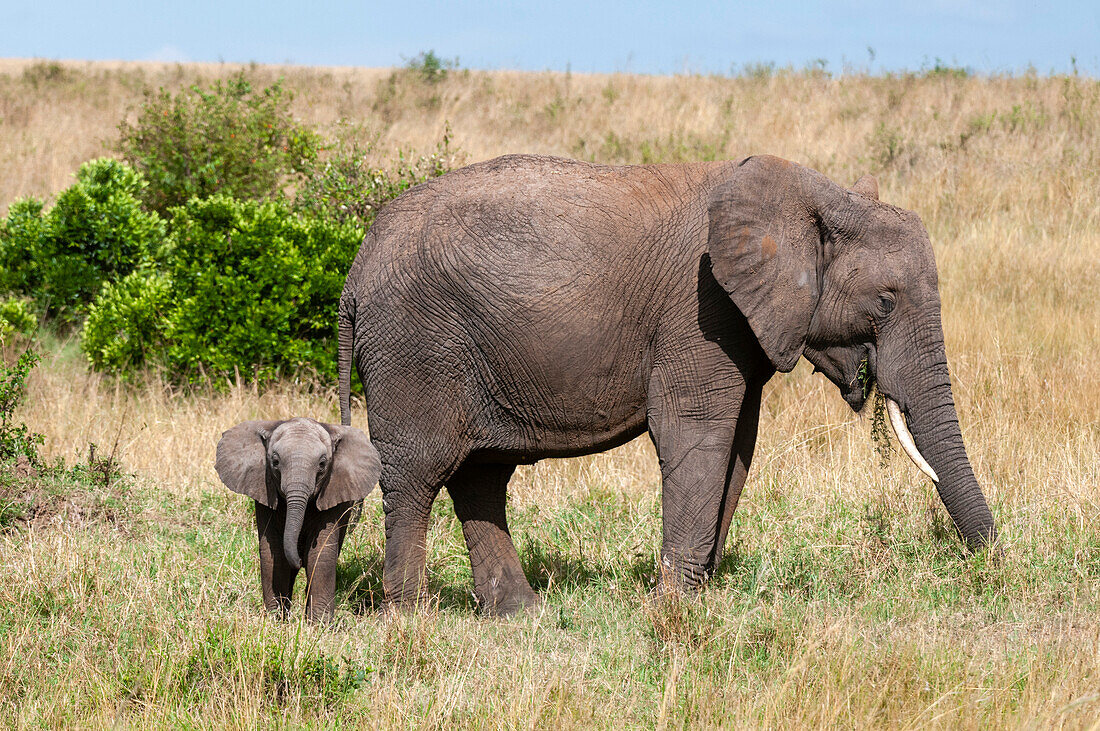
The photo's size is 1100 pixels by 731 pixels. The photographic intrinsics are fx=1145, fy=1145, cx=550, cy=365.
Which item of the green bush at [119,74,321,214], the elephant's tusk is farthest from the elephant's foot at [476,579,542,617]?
the green bush at [119,74,321,214]

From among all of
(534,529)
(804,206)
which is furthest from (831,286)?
(534,529)

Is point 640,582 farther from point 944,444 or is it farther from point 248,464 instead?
point 248,464

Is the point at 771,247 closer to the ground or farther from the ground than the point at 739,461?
farther from the ground

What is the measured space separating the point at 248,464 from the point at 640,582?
6.74ft

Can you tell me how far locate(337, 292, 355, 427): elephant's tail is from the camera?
19.9 feet

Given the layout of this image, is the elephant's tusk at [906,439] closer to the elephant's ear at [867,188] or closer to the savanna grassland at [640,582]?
the savanna grassland at [640,582]

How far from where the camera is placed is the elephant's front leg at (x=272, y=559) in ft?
17.5

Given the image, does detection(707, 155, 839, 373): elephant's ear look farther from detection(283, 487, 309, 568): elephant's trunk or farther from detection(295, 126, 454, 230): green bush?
detection(295, 126, 454, 230): green bush

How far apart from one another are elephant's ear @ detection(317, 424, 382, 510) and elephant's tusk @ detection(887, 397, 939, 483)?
2426mm

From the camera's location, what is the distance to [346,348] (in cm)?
617

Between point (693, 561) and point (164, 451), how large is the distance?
458 centimetres

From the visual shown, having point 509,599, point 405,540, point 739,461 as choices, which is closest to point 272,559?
point 405,540

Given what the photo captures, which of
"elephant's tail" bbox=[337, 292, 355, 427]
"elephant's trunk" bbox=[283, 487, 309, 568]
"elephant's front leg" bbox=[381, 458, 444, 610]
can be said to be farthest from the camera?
"elephant's tail" bbox=[337, 292, 355, 427]

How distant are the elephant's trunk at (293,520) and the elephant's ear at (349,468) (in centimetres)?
30
